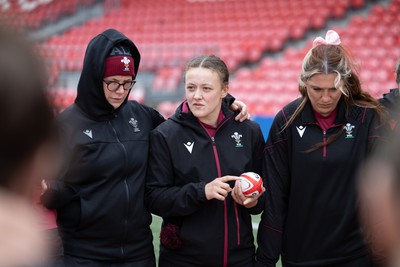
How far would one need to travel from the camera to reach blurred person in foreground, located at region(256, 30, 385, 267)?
2982 millimetres

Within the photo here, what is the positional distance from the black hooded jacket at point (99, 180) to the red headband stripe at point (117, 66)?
0.05 m

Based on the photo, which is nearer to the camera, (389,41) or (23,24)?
(23,24)

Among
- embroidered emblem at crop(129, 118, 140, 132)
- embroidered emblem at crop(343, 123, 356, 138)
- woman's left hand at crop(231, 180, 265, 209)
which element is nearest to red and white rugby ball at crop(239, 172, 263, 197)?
woman's left hand at crop(231, 180, 265, 209)

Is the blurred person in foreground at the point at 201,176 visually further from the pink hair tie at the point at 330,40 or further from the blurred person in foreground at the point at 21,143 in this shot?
the blurred person in foreground at the point at 21,143

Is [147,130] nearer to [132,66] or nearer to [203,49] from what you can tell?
[132,66]

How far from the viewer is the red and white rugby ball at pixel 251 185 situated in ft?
9.45

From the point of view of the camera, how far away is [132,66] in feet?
10.3

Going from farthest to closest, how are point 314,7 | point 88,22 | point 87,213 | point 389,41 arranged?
point 88,22, point 314,7, point 389,41, point 87,213

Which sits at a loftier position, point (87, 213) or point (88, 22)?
point (88, 22)

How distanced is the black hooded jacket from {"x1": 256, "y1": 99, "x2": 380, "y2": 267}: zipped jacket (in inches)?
28.9

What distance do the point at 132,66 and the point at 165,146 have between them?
496 mm

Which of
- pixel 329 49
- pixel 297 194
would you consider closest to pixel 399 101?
pixel 329 49

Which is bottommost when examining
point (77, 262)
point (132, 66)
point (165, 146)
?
point (77, 262)

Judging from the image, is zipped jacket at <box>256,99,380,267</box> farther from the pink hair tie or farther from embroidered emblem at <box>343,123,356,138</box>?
the pink hair tie
